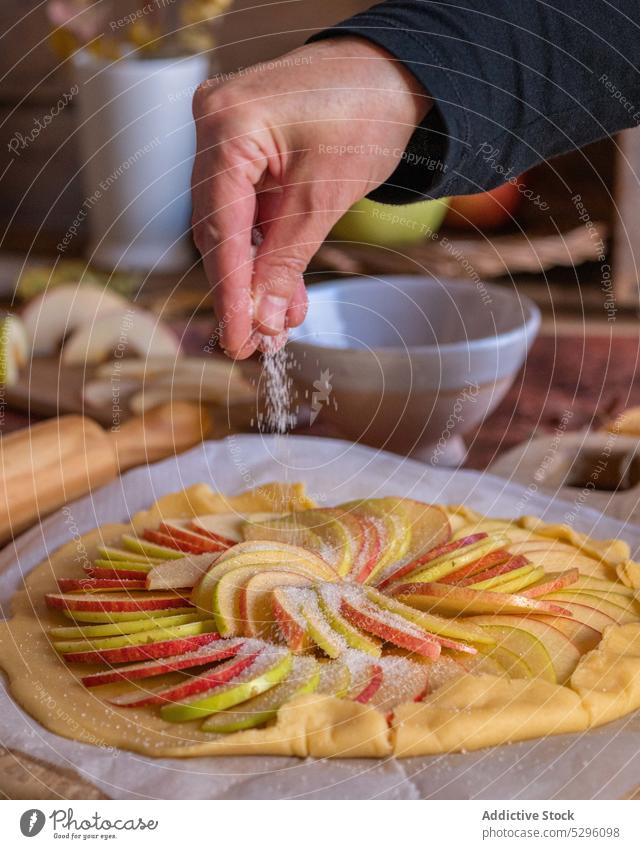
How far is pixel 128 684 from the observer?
1.62 meters

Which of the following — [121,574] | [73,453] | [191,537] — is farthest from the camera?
[73,453]

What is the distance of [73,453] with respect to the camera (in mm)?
2504

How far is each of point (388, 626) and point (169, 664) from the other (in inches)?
14.0

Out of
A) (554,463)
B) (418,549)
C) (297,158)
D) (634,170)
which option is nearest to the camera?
(297,158)

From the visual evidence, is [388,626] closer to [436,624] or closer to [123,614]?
[436,624]

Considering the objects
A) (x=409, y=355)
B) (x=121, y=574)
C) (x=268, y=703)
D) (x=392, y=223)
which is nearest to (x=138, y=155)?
(x=392, y=223)

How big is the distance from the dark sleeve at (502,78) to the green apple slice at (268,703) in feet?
2.77

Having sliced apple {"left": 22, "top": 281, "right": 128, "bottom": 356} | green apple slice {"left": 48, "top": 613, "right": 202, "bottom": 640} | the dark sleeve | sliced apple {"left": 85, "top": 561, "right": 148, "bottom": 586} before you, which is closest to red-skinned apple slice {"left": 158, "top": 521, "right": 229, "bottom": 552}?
sliced apple {"left": 85, "top": 561, "right": 148, "bottom": 586}

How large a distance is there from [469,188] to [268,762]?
1.07 m

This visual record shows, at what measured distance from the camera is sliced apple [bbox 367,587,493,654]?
5.39 feet

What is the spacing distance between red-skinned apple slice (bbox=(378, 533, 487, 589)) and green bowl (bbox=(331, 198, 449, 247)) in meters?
2.47

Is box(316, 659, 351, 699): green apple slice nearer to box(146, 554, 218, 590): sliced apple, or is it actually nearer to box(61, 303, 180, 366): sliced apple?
box(146, 554, 218, 590): sliced apple
